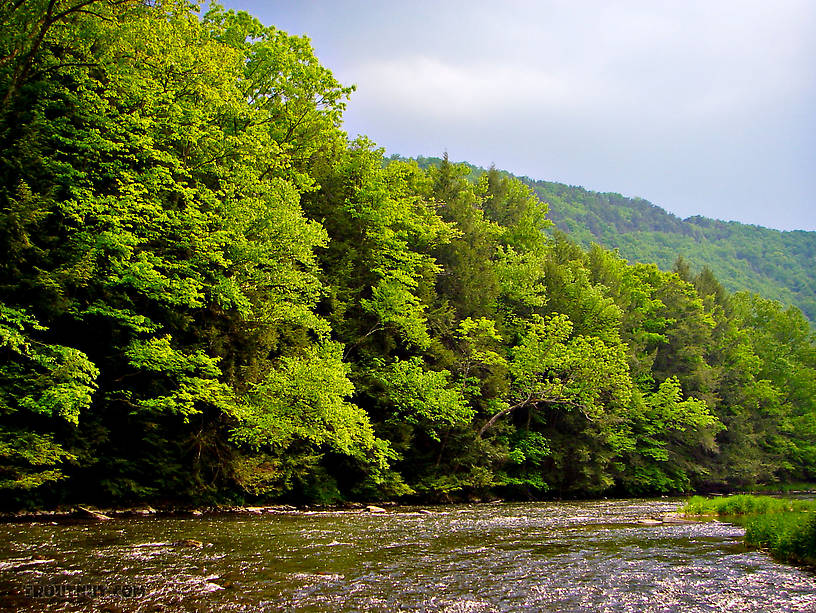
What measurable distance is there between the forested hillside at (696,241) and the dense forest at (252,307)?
78064 mm

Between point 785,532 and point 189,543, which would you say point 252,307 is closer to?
point 189,543

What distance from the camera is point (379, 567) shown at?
34.8 ft

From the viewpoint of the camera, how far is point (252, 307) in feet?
71.1

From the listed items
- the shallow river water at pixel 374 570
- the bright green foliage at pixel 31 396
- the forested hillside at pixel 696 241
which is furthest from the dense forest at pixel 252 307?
the forested hillside at pixel 696 241

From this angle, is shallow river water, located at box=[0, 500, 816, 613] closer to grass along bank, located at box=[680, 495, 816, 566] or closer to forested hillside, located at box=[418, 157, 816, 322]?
grass along bank, located at box=[680, 495, 816, 566]

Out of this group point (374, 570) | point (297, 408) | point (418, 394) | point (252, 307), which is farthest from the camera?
point (418, 394)

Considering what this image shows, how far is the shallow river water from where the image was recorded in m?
8.12

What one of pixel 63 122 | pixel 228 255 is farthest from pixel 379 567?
pixel 63 122

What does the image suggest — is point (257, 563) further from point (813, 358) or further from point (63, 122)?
point (813, 358)

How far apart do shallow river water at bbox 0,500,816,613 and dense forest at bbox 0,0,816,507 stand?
4251mm

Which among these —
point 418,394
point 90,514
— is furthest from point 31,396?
point 418,394

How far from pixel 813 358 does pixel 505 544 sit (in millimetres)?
61342

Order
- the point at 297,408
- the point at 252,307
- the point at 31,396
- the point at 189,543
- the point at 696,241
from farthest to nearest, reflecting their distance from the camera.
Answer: the point at 696,241 < the point at 252,307 < the point at 297,408 < the point at 31,396 < the point at 189,543

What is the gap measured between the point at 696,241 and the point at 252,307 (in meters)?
162
